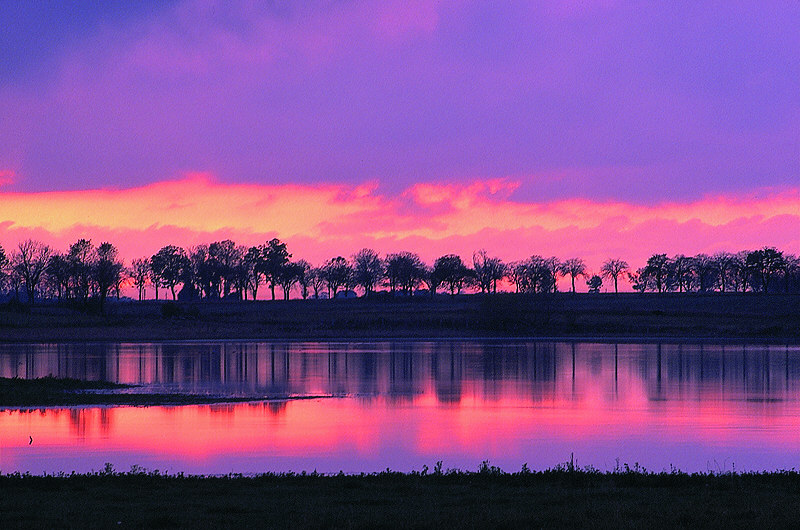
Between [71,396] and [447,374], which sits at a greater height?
[71,396]

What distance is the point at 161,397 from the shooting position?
41.1 metres

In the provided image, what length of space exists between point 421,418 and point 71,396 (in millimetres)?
14492

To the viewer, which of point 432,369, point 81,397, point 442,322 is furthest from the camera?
point 442,322

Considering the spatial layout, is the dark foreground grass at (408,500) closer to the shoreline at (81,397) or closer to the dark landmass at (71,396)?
the shoreline at (81,397)

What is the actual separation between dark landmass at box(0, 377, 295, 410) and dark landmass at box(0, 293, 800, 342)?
58331mm

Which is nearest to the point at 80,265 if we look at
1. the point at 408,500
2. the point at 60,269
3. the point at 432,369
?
the point at 60,269

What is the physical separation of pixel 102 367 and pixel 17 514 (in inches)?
1868

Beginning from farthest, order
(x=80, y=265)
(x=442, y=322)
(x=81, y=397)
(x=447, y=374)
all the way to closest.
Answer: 1. (x=80, y=265)
2. (x=442, y=322)
3. (x=447, y=374)
4. (x=81, y=397)

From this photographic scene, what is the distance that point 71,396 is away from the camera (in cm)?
4006

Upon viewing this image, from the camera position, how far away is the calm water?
84.1 feet

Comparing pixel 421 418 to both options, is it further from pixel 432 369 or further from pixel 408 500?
pixel 432 369

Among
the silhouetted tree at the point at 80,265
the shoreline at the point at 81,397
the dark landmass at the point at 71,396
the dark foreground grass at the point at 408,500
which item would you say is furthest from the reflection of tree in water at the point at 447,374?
the silhouetted tree at the point at 80,265

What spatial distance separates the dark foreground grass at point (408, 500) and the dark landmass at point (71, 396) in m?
19.0

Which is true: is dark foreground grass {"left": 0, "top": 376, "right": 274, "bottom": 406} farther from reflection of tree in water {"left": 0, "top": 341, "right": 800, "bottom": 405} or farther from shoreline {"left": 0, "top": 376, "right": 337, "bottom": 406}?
reflection of tree in water {"left": 0, "top": 341, "right": 800, "bottom": 405}
